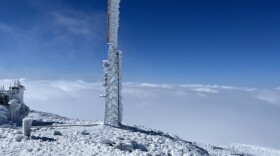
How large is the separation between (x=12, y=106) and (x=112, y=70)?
12.4m

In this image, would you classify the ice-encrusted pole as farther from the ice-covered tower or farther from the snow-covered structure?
the ice-covered tower

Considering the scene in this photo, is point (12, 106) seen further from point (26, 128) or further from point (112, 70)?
point (26, 128)

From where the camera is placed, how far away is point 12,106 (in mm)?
40938

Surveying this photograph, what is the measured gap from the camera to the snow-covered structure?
39656 millimetres

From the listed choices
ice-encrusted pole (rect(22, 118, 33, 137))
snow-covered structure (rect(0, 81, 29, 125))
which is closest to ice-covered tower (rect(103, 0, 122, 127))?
snow-covered structure (rect(0, 81, 29, 125))

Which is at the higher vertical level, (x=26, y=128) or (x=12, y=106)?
(x=12, y=106)

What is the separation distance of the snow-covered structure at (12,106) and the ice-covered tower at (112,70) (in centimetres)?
1015

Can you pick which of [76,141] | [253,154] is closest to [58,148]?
[76,141]

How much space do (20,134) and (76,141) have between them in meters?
4.56

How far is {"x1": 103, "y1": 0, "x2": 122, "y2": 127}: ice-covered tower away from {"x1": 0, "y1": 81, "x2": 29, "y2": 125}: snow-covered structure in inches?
399

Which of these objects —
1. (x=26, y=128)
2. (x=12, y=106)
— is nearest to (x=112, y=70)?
(x=12, y=106)

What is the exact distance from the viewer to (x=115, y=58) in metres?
42.8

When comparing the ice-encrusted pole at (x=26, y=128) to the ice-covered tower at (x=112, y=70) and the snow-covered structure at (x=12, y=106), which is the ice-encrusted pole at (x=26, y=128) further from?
the ice-covered tower at (x=112, y=70)

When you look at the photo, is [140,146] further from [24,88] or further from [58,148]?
[24,88]
